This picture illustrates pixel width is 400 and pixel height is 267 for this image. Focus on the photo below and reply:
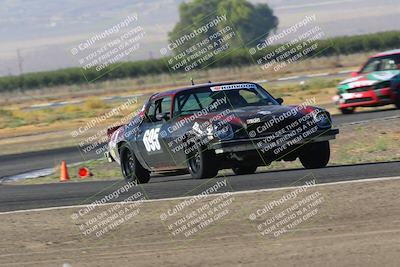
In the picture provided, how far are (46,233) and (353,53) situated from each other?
82544mm

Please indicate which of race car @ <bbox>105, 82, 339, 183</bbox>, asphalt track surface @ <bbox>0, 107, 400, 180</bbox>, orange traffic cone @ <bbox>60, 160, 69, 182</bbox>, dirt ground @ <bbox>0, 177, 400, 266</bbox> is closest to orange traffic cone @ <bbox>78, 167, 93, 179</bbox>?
orange traffic cone @ <bbox>60, 160, 69, 182</bbox>

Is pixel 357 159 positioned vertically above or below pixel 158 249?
below

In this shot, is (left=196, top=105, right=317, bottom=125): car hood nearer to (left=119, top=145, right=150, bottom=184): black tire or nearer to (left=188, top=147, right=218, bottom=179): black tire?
(left=188, top=147, right=218, bottom=179): black tire

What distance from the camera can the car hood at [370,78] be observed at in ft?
78.5

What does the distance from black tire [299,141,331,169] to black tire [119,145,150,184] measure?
8.20ft

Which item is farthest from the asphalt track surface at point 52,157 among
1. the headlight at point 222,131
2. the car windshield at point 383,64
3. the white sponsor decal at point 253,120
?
the white sponsor decal at point 253,120

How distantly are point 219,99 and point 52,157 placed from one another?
11221mm

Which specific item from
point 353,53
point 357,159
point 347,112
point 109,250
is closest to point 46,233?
point 109,250

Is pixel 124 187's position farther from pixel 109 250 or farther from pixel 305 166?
pixel 109 250

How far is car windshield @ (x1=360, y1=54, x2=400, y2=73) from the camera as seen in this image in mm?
24109

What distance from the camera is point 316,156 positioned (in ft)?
45.7

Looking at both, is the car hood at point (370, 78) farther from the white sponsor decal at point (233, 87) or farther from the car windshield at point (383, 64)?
the white sponsor decal at point (233, 87)

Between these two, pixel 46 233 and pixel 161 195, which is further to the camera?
pixel 161 195

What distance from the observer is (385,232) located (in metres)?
8.34
